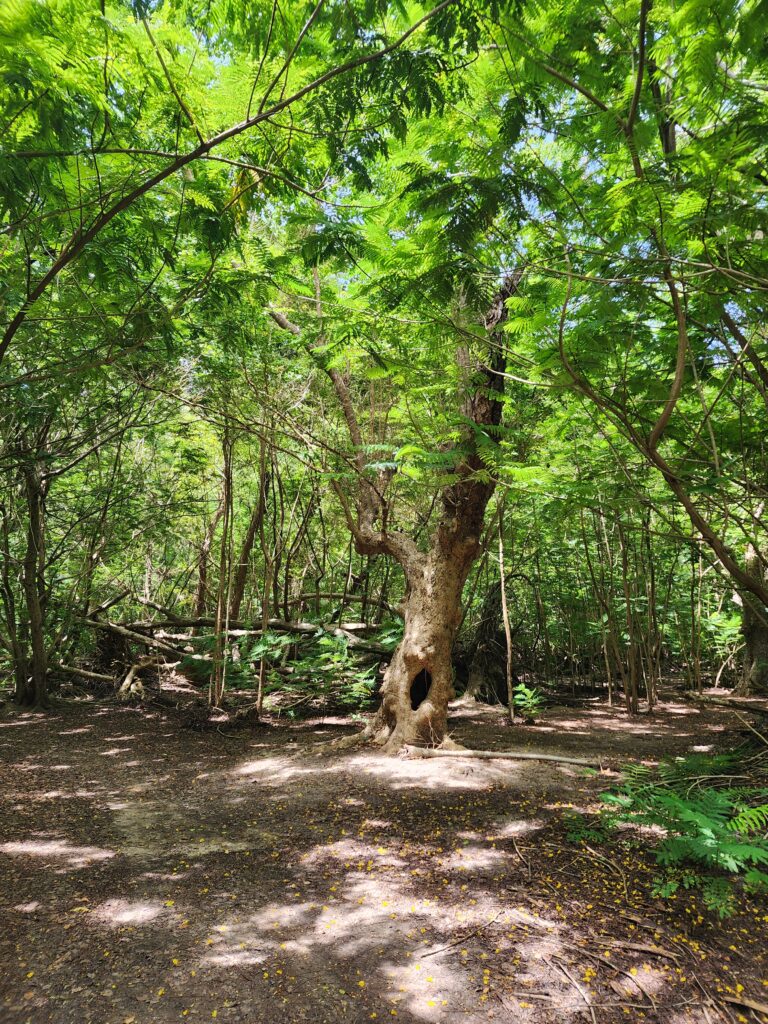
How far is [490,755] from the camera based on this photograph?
6000 mm

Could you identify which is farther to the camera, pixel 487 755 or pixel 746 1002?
pixel 487 755

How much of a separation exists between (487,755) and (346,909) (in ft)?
10.7

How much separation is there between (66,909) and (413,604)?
14.9 feet

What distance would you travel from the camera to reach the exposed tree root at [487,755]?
572cm

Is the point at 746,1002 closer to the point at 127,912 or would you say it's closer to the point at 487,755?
the point at 127,912

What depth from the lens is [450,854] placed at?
3750mm

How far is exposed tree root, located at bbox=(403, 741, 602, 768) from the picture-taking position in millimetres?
5719

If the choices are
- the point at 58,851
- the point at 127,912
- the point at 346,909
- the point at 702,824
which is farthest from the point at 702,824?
the point at 58,851

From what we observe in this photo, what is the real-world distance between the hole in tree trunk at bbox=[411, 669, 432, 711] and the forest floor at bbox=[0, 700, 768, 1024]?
126 cm

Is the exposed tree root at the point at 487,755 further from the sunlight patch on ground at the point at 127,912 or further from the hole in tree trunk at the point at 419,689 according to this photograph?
the sunlight patch on ground at the point at 127,912

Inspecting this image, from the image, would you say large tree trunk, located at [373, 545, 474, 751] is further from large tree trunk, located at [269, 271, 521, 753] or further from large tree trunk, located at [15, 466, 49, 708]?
large tree trunk, located at [15, 466, 49, 708]

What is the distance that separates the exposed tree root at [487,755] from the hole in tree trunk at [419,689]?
0.69 meters

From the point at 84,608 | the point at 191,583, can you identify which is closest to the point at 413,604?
the point at 84,608

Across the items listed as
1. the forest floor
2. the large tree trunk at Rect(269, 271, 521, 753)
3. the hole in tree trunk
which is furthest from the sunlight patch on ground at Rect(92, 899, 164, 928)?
the hole in tree trunk
